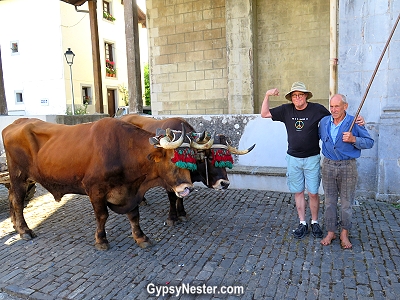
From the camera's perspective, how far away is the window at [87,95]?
22844 millimetres

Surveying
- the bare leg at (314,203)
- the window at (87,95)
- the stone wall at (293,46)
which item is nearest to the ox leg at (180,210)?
the bare leg at (314,203)

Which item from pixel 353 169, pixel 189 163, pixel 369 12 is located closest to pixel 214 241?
pixel 189 163

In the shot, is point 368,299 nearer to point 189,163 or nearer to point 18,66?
point 189,163

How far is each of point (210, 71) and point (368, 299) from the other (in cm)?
874

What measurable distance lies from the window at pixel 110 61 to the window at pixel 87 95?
1.75m

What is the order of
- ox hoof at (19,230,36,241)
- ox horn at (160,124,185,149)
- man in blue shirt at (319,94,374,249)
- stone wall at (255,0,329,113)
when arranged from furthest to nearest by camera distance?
stone wall at (255,0,329,113) → ox hoof at (19,230,36,241) → man in blue shirt at (319,94,374,249) → ox horn at (160,124,185,149)

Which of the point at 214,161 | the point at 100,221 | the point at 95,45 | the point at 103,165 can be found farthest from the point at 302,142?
the point at 95,45

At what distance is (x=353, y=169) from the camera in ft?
12.8

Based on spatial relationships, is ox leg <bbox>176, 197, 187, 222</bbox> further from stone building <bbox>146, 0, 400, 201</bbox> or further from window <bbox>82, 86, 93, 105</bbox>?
window <bbox>82, 86, 93, 105</bbox>

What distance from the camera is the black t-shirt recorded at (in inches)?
163

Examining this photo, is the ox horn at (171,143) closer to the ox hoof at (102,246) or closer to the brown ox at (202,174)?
the brown ox at (202,174)

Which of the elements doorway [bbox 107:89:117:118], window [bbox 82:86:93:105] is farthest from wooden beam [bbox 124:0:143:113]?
doorway [bbox 107:89:117:118]

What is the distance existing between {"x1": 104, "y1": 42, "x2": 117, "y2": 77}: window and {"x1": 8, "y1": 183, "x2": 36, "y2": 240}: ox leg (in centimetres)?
2043

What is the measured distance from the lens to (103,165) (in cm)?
403
